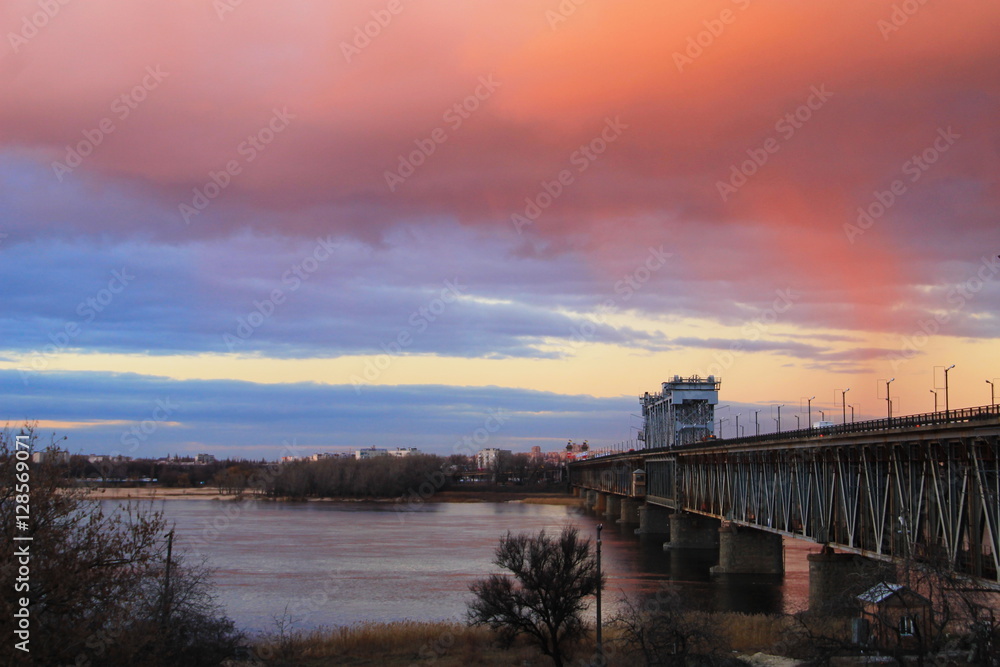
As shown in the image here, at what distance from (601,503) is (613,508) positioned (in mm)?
14634

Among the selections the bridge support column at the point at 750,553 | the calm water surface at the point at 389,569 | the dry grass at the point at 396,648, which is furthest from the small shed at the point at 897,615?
the bridge support column at the point at 750,553

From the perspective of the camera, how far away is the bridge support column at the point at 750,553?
6525 cm

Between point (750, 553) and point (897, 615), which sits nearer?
point (897, 615)

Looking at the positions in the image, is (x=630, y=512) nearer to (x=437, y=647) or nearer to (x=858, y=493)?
(x=858, y=493)

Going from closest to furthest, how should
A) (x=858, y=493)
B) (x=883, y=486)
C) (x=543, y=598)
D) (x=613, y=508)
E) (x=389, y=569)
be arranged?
(x=543, y=598), (x=883, y=486), (x=858, y=493), (x=389, y=569), (x=613, y=508)

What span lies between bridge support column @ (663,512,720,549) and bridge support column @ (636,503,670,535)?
67.8 ft

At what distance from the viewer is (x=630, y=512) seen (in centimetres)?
12450

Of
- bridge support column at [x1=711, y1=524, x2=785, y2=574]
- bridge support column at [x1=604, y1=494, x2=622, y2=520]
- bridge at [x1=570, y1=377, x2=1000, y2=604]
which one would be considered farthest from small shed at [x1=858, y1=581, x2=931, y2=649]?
bridge support column at [x1=604, y1=494, x2=622, y2=520]

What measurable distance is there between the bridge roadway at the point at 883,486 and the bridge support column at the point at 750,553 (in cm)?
136

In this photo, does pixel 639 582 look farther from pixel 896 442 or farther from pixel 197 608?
pixel 197 608

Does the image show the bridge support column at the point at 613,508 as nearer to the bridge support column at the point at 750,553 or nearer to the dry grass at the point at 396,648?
the bridge support column at the point at 750,553

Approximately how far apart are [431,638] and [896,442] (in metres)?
20.7

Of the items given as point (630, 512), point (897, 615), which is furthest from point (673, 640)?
point (630, 512)

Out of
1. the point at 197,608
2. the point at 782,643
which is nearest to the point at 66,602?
the point at 197,608
